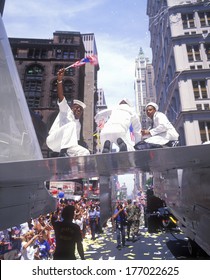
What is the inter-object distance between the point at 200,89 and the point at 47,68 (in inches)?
1120

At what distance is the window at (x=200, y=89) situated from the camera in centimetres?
2528

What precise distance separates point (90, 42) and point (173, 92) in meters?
75.7

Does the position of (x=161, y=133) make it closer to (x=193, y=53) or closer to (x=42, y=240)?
(x=42, y=240)

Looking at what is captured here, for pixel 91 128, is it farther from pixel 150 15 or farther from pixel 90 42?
pixel 90 42

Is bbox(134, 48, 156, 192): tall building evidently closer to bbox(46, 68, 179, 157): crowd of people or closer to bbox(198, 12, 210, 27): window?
bbox(198, 12, 210, 27): window

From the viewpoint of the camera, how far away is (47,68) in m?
41.1

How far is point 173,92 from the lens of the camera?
92.2 ft

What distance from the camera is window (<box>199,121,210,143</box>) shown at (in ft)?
77.2

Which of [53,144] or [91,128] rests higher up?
[91,128]

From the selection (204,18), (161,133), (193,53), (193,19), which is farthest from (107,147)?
(204,18)

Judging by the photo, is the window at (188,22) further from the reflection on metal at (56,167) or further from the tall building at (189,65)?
the reflection on metal at (56,167)

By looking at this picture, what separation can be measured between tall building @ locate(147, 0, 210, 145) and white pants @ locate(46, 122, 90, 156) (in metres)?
22.2
